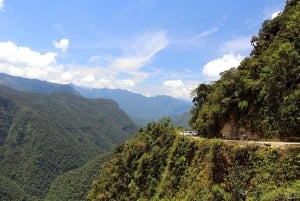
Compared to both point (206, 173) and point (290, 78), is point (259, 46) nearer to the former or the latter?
point (290, 78)

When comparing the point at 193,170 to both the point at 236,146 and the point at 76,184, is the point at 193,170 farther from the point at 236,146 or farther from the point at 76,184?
the point at 76,184

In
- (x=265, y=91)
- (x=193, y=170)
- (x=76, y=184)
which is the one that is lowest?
(x=76, y=184)

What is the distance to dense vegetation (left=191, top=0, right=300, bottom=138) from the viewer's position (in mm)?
23203

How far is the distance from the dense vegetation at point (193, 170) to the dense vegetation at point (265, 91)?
3771 mm

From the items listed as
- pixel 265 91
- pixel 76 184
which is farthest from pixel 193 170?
pixel 76 184

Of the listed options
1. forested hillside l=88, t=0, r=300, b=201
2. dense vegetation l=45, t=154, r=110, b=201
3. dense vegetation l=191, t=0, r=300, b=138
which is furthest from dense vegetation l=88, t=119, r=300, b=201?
dense vegetation l=45, t=154, r=110, b=201

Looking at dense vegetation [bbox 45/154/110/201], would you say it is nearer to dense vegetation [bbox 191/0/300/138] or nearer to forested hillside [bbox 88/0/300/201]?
forested hillside [bbox 88/0/300/201]

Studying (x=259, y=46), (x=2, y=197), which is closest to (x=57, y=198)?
(x=2, y=197)

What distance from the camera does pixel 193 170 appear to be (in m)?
24.6

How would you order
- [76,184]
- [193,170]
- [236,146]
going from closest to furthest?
1. [236,146]
2. [193,170]
3. [76,184]

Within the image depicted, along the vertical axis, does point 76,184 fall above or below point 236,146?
below

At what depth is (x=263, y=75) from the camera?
25109mm

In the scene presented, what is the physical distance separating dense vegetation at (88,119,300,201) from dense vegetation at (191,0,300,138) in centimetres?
377

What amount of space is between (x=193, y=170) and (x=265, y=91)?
7.36 m
